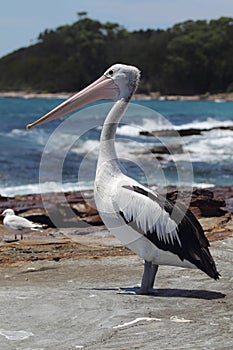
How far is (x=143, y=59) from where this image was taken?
115000 mm

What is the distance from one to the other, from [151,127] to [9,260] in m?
32.3

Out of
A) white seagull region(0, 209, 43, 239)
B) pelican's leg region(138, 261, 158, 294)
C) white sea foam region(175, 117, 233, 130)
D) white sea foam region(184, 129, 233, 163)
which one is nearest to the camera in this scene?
pelican's leg region(138, 261, 158, 294)

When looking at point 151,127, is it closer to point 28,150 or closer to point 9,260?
point 28,150

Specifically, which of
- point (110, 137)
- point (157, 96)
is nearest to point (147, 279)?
point (110, 137)

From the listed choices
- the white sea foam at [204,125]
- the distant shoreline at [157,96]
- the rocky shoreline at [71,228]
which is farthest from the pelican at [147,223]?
the distant shoreline at [157,96]

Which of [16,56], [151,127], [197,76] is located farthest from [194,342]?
[16,56]

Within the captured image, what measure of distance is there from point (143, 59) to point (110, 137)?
11151cm

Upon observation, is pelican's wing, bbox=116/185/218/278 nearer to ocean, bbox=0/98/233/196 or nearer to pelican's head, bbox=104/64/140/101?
pelican's head, bbox=104/64/140/101

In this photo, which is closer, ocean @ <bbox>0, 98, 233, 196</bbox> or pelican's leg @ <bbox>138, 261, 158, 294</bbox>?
pelican's leg @ <bbox>138, 261, 158, 294</bbox>

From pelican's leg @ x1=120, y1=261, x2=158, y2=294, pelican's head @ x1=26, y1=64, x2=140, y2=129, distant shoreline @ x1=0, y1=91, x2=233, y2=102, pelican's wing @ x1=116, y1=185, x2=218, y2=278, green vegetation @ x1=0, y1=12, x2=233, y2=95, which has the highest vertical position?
pelican's head @ x1=26, y1=64, x2=140, y2=129

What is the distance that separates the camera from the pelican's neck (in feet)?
16.8

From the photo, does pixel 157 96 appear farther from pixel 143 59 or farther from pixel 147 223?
pixel 147 223

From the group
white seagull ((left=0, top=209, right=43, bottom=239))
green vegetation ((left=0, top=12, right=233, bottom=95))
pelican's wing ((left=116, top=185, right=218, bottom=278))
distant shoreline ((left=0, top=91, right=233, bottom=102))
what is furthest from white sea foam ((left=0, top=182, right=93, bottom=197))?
green vegetation ((left=0, top=12, right=233, bottom=95))

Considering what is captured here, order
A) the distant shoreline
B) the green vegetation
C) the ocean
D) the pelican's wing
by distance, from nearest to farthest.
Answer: the pelican's wing → the ocean → the distant shoreline → the green vegetation
